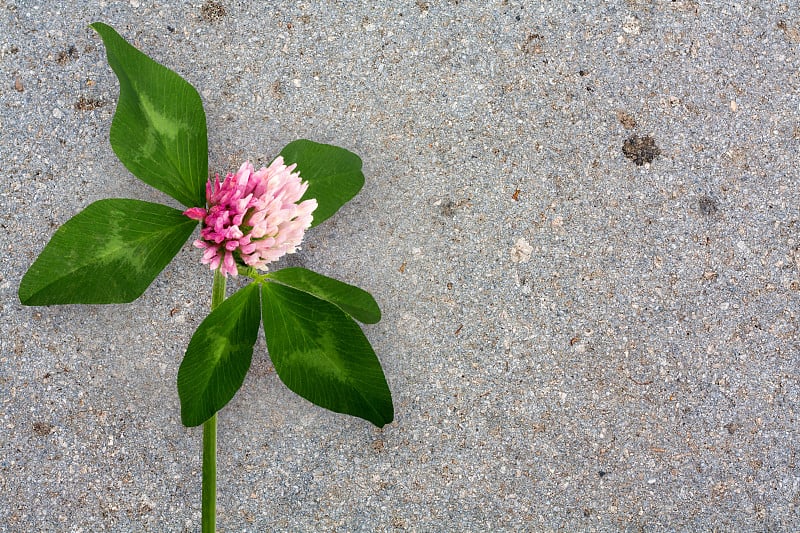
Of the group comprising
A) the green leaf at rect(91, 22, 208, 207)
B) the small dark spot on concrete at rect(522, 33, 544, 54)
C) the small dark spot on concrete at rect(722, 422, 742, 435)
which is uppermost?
the small dark spot on concrete at rect(522, 33, 544, 54)

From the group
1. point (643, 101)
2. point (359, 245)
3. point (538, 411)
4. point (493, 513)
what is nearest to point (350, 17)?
point (359, 245)

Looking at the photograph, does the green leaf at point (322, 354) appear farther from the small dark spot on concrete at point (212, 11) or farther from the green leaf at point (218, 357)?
the small dark spot on concrete at point (212, 11)

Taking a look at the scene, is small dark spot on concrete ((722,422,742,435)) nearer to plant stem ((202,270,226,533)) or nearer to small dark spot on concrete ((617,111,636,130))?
small dark spot on concrete ((617,111,636,130))

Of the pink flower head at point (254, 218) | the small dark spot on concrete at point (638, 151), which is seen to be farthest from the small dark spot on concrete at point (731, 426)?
the pink flower head at point (254, 218)

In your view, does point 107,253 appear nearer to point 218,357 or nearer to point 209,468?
point 218,357

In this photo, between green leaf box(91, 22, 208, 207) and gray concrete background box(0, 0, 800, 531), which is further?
gray concrete background box(0, 0, 800, 531)

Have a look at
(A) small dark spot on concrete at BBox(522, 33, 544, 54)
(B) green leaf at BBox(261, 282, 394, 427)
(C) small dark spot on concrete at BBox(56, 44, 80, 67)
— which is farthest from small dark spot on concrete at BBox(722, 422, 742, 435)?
(C) small dark spot on concrete at BBox(56, 44, 80, 67)

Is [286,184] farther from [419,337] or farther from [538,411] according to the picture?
[538,411]
